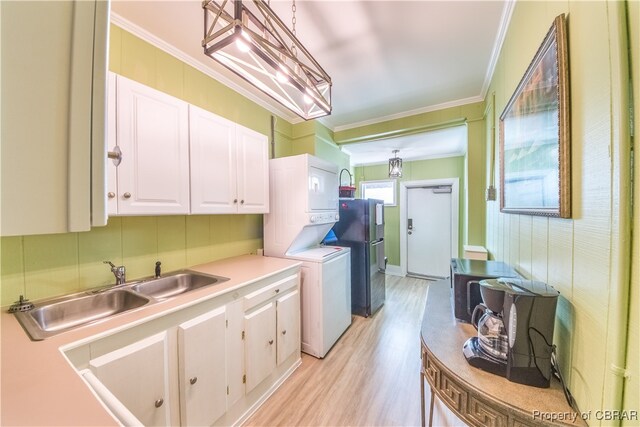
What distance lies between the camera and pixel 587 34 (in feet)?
2.35

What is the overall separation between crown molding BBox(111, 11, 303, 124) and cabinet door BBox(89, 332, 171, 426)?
1928mm

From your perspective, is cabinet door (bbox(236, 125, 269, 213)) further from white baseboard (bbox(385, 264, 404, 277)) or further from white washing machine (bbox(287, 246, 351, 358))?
white baseboard (bbox(385, 264, 404, 277))

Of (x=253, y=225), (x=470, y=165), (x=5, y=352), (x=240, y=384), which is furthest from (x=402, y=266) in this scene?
(x=5, y=352)

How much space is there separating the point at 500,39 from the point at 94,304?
10.3ft

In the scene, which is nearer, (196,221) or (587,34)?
(587,34)

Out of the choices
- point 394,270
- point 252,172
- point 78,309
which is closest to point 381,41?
point 252,172

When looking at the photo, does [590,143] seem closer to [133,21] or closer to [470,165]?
[470,165]

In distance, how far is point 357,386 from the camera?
1823mm

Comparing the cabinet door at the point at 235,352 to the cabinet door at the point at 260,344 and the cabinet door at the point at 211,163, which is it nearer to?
the cabinet door at the point at 260,344

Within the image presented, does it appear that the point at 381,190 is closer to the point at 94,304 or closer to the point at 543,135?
the point at 543,135

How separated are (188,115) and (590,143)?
2000 mm

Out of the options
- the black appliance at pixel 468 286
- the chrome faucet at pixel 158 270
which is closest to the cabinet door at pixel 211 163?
the chrome faucet at pixel 158 270

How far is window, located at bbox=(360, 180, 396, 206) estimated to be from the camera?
4.89 metres

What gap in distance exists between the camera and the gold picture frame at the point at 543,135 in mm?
818
